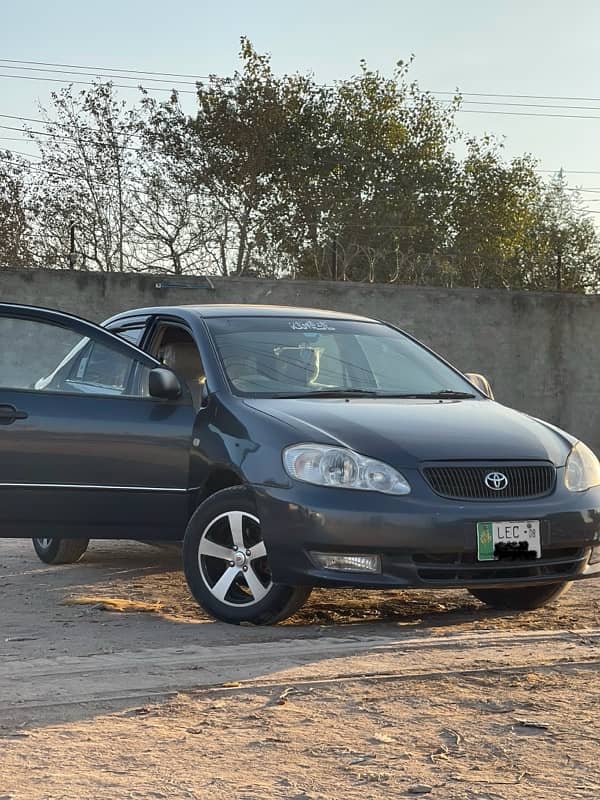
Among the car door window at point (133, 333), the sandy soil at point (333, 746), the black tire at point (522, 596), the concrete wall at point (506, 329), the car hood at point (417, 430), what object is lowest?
the sandy soil at point (333, 746)

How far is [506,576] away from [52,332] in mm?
12260

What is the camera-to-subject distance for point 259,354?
718cm

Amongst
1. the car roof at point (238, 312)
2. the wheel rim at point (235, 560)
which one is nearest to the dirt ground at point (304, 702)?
the wheel rim at point (235, 560)

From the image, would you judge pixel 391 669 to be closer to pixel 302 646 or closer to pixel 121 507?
pixel 302 646

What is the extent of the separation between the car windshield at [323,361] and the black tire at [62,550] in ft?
6.74

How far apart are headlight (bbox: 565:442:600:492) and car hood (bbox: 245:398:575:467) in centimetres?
6

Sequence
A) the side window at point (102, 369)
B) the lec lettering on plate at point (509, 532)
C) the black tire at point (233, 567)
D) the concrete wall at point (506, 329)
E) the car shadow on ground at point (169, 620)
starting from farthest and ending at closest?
the concrete wall at point (506, 329), the side window at point (102, 369), the black tire at point (233, 567), the lec lettering on plate at point (509, 532), the car shadow on ground at point (169, 620)

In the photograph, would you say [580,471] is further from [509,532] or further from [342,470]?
[342,470]

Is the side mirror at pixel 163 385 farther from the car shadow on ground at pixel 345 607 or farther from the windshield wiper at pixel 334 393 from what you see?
the car shadow on ground at pixel 345 607

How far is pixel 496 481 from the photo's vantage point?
6.08m

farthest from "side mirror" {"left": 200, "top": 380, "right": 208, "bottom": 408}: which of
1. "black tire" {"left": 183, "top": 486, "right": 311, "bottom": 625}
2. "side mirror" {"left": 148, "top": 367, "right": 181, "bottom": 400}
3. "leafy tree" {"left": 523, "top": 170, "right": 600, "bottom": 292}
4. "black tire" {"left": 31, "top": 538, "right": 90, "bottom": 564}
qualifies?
"leafy tree" {"left": 523, "top": 170, "right": 600, "bottom": 292}

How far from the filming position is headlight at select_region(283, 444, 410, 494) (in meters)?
5.95

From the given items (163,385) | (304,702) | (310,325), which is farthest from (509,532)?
(310,325)

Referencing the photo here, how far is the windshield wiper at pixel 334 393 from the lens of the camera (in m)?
6.79
